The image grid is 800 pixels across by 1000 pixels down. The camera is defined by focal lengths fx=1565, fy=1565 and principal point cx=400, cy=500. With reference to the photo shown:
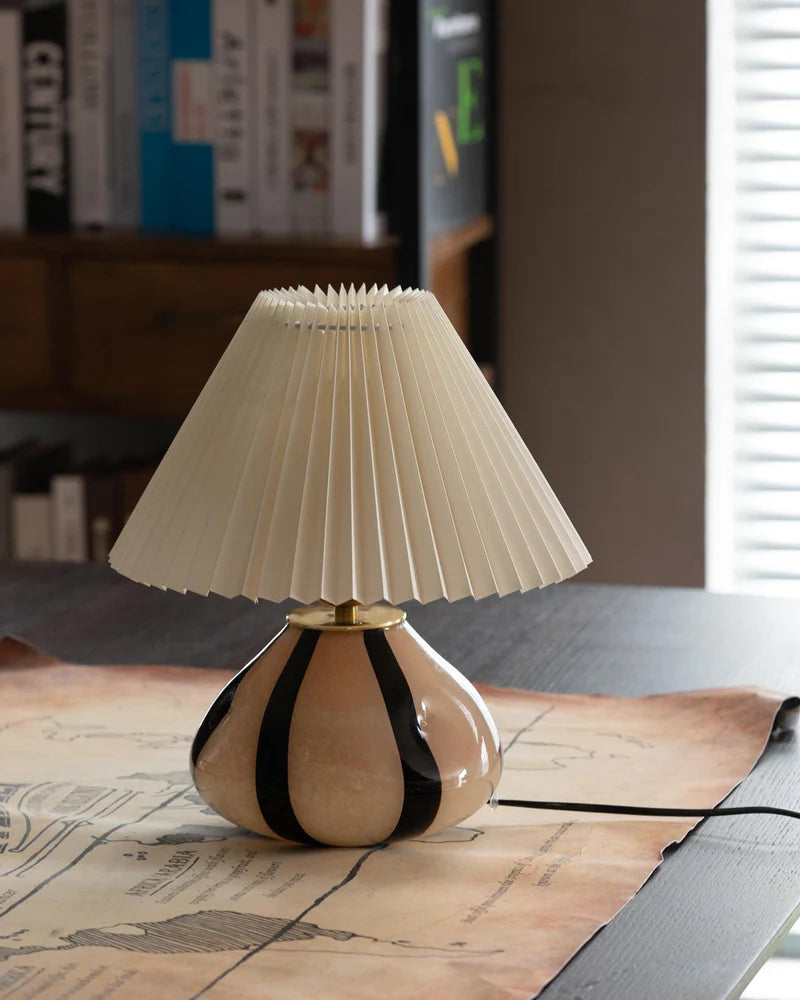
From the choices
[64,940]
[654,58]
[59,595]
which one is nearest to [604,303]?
[654,58]

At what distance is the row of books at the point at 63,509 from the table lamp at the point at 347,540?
1.53 metres

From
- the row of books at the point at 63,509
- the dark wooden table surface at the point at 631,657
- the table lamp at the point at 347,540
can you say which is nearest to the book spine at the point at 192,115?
the row of books at the point at 63,509

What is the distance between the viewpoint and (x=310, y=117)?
6.84 ft

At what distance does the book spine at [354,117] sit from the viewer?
6.64 feet

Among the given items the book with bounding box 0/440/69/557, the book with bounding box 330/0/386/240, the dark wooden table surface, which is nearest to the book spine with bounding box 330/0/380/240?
the book with bounding box 330/0/386/240

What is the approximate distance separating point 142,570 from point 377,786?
0.15 m

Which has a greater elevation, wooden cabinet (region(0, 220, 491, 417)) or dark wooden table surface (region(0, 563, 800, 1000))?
wooden cabinet (region(0, 220, 491, 417))

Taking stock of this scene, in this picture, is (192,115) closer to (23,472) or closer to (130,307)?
(130,307)

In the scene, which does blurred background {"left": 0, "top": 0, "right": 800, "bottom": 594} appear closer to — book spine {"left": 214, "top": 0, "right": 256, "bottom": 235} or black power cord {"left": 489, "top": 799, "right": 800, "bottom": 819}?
book spine {"left": 214, "top": 0, "right": 256, "bottom": 235}

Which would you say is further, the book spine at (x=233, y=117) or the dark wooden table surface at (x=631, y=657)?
the book spine at (x=233, y=117)

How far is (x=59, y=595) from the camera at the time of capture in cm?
131

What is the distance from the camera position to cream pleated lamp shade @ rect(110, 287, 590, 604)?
27.3 inches

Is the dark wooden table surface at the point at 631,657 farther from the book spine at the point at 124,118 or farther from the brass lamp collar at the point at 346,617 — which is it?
the book spine at the point at 124,118

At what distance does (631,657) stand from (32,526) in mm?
1351
